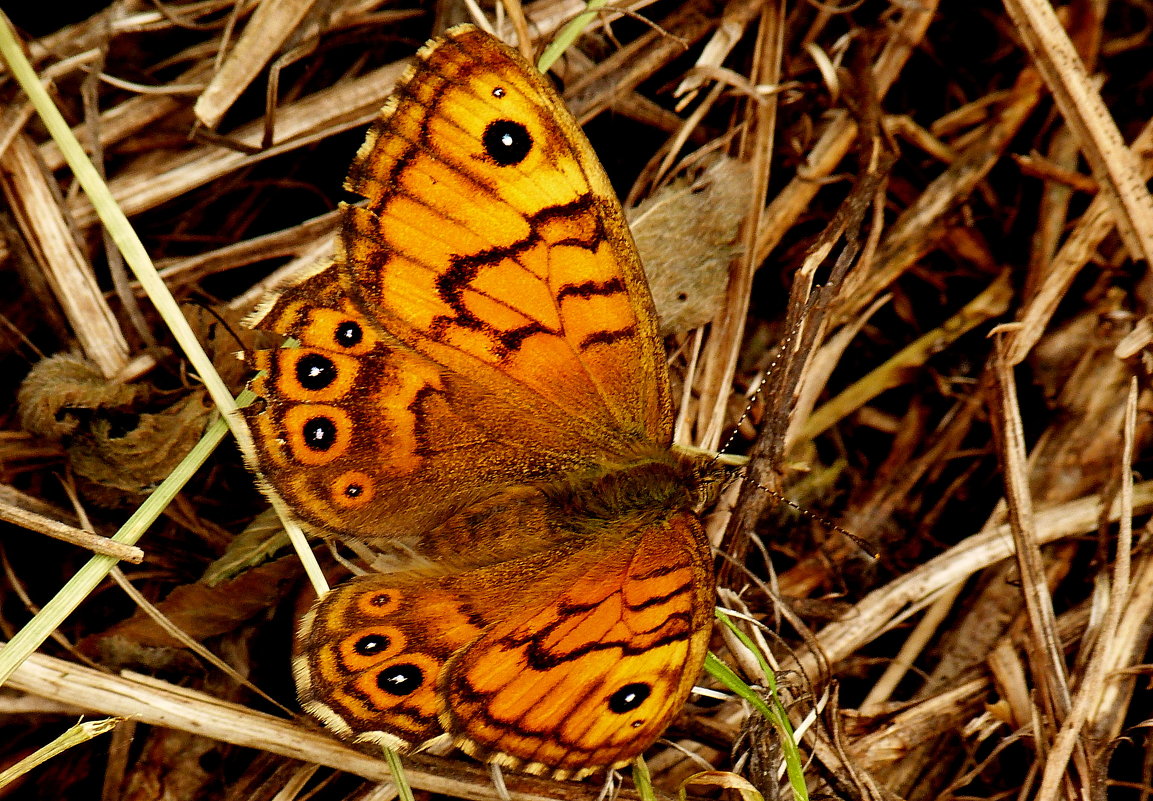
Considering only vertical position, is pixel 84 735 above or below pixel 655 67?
below

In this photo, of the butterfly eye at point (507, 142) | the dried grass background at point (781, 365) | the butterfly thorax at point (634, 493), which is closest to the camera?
the butterfly eye at point (507, 142)

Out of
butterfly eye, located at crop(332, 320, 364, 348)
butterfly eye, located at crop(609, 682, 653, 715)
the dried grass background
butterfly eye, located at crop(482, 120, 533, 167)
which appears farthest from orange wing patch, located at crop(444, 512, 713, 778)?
butterfly eye, located at crop(482, 120, 533, 167)

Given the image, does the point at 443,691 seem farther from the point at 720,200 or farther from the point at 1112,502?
the point at 1112,502

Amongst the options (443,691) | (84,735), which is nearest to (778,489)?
(443,691)

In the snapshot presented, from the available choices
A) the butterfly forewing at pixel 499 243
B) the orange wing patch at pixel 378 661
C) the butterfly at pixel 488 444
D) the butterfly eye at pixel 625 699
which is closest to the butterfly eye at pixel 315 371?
the butterfly at pixel 488 444

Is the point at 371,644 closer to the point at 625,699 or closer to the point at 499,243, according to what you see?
the point at 625,699

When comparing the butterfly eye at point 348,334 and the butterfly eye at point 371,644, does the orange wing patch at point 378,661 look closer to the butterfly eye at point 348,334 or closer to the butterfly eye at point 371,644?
Result: the butterfly eye at point 371,644

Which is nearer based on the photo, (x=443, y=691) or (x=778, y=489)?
(x=443, y=691)
